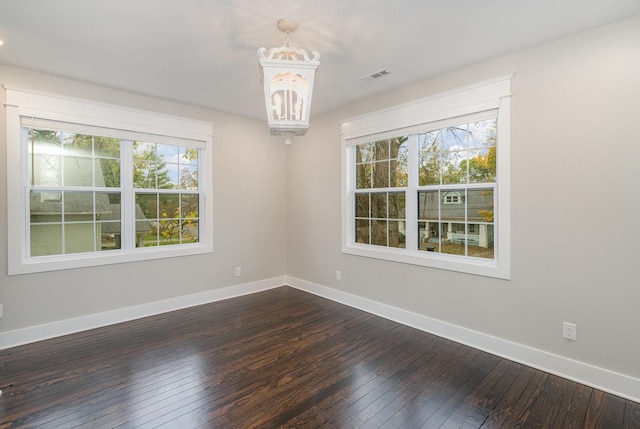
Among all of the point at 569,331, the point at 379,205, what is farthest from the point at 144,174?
the point at 569,331

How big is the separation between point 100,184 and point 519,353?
468 cm

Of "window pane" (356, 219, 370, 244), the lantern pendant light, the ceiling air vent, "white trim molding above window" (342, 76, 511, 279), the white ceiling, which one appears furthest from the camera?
"window pane" (356, 219, 370, 244)

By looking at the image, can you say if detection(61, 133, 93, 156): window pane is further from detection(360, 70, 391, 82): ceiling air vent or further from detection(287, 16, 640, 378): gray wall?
detection(287, 16, 640, 378): gray wall

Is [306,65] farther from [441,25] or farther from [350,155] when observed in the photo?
[350,155]

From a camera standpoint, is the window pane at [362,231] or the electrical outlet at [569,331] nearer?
the electrical outlet at [569,331]

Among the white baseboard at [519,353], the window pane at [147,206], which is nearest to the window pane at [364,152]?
the white baseboard at [519,353]

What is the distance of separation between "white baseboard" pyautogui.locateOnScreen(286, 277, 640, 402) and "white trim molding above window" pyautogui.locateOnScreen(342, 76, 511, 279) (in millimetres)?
613

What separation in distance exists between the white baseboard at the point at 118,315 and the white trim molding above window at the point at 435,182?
71.4 inches

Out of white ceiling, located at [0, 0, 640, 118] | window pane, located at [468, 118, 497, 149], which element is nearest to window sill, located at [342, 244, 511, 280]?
window pane, located at [468, 118, 497, 149]

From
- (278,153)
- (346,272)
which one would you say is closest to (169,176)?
(278,153)

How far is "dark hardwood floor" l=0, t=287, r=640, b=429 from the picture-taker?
195 centimetres

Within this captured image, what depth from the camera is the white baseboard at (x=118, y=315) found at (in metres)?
2.99

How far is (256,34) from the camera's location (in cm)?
237

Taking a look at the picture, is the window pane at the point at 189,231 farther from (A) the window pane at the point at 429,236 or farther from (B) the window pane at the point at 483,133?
(B) the window pane at the point at 483,133
